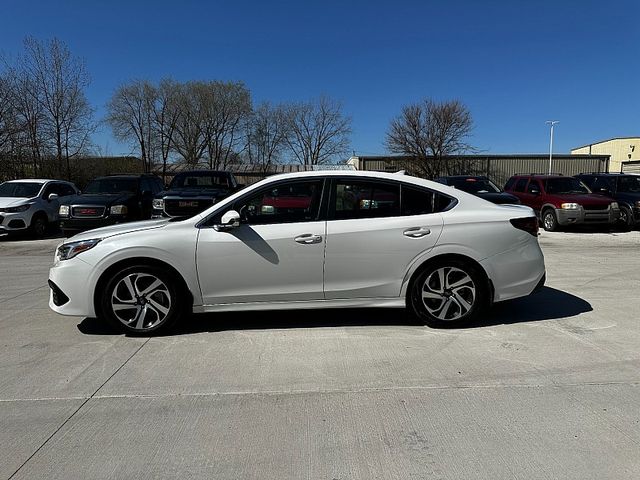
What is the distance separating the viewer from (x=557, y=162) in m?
46.3

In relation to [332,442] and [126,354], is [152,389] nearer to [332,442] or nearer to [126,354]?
[126,354]

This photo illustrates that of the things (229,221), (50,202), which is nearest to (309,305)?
(229,221)

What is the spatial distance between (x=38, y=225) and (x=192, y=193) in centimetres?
546

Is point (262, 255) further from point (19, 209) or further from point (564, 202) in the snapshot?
point (564, 202)

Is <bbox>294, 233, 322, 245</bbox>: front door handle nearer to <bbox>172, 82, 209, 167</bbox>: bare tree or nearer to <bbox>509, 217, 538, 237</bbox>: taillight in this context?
<bbox>509, 217, 538, 237</bbox>: taillight

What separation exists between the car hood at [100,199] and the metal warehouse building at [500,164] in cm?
3298

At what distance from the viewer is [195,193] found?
12.1m

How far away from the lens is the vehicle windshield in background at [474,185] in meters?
14.1

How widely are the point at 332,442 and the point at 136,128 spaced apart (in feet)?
172

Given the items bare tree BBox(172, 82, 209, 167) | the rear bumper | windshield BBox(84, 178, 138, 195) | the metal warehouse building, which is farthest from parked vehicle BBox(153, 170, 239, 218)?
bare tree BBox(172, 82, 209, 167)

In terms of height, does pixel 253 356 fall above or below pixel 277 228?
below

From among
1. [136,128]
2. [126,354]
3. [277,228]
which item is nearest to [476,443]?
[277,228]

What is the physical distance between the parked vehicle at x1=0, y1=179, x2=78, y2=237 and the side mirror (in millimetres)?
11425

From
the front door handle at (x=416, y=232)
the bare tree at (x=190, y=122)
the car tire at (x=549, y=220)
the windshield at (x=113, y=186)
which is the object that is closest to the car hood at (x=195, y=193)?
the windshield at (x=113, y=186)
